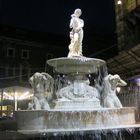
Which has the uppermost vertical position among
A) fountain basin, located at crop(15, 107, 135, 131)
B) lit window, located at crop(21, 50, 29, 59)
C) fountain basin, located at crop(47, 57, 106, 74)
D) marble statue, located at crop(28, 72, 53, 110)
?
lit window, located at crop(21, 50, 29, 59)

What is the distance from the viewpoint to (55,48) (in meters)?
45.5

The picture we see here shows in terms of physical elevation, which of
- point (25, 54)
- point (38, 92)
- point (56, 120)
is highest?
point (25, 54)

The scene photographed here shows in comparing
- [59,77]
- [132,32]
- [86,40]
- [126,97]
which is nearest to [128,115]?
[59,77]

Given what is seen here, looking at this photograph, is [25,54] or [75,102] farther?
[25,54]

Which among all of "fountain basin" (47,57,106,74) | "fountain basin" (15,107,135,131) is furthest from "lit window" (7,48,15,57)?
"fountain basin" (15,107,135,131)

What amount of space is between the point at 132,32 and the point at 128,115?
77.7 feet

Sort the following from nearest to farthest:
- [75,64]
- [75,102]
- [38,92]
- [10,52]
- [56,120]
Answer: [56,120] < [38,92] < [75,102] < [75,64] < [10,52]

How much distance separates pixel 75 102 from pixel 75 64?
1.38 meters

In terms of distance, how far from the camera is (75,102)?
40.2 feet

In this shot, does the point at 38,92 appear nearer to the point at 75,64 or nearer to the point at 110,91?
the point at 75,64

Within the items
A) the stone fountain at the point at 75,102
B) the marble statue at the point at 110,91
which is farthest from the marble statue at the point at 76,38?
the marble statue at the point at 110,91

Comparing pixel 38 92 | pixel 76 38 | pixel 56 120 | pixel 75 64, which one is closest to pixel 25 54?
pixel 76 38

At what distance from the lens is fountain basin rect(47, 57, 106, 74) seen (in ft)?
40.7

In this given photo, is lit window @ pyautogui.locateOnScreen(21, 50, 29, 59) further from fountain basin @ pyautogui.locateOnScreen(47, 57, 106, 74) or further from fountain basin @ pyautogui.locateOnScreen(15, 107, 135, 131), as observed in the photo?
fountain basin @ pyautogui.locateOnScreen(15, 107, 135, 131)
